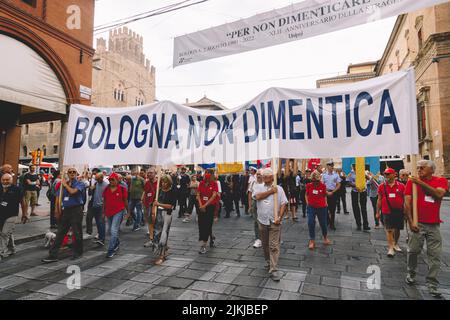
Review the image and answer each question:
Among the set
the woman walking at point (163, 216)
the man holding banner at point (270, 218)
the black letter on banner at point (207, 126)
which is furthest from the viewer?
the woman walking at point (163, 216)

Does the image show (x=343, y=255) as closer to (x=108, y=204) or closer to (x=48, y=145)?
(x=108, y=204)

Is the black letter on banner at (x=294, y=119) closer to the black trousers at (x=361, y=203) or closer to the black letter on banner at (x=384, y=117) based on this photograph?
the black letter on banner at (x=384, y=117)

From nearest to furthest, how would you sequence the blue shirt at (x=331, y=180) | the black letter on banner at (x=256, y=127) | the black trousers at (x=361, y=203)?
1. the black letter on banner at (x=256, y=127)
2. the black trousers at (x=361, y=203)
3. the blue shirt at (x=331, y=180)

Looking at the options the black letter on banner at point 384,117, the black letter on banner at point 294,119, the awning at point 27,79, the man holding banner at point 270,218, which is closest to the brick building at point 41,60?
the awning at point 27,79

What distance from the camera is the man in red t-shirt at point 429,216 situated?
12.5 ft

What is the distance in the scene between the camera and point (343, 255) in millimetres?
5625

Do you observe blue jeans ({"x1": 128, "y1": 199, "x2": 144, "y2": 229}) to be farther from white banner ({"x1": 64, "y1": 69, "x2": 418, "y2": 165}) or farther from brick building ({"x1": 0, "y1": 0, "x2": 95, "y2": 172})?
brick building ({"x1": 0, "y1": 0, "x2": 95, "y2": 172})

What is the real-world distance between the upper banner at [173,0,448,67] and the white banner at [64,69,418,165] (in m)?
1.58

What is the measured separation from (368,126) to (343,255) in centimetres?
301

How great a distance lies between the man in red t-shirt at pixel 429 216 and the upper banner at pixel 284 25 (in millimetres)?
2838

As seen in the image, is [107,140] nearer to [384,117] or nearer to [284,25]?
[284,25]

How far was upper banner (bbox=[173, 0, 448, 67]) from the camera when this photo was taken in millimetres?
4770

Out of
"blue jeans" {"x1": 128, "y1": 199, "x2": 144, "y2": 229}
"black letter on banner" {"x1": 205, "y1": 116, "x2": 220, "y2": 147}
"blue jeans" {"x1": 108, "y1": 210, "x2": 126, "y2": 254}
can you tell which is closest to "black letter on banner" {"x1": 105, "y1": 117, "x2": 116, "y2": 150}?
"blue jeans" {"x1": 108, "y1": 210, "x2": 126, "y2": 254}

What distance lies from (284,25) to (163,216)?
4.93 meters
